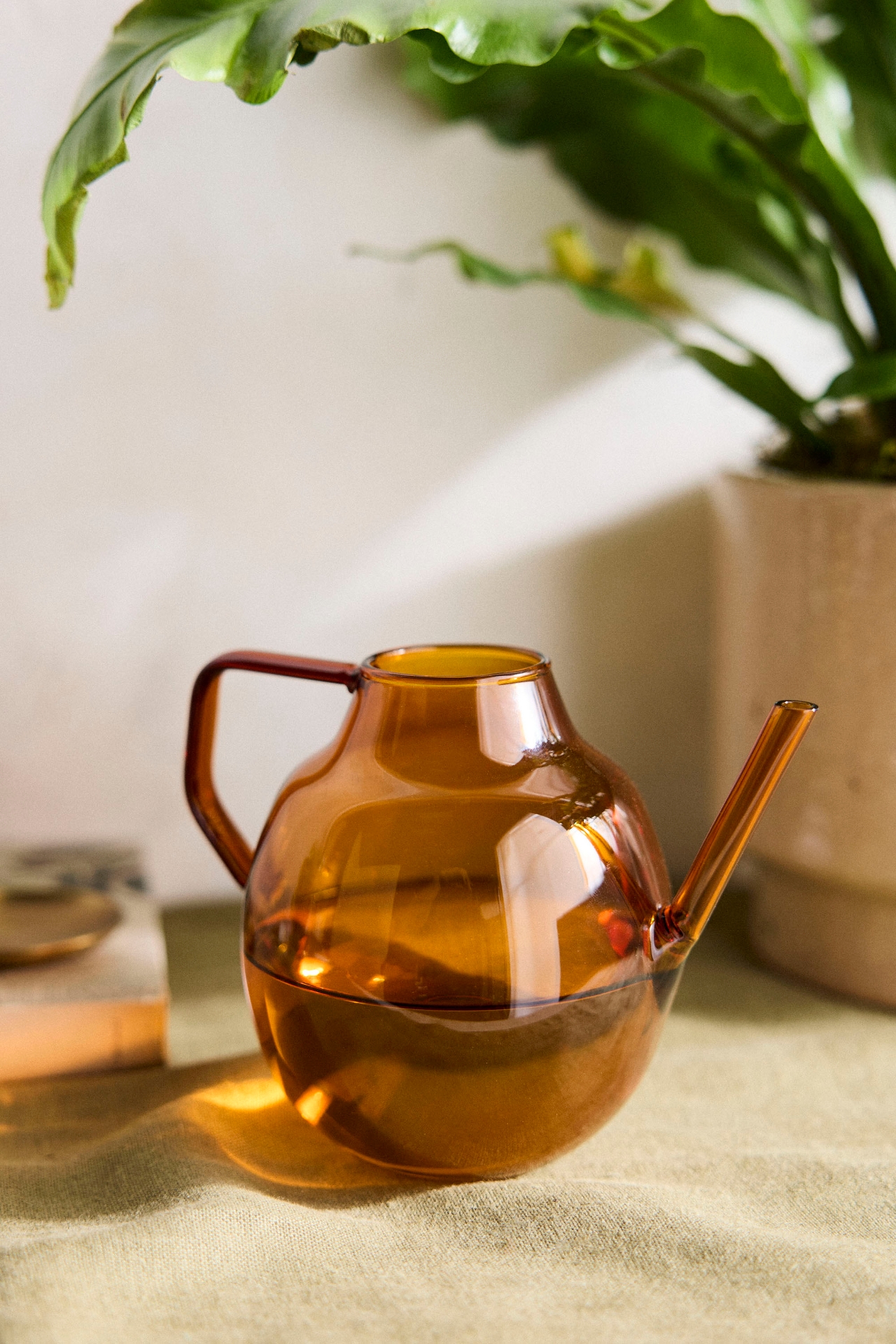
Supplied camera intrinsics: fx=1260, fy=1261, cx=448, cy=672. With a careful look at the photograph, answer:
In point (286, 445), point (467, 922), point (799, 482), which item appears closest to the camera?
point (467, 922)

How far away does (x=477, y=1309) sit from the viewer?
0.42 metres

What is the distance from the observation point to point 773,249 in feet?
2.38

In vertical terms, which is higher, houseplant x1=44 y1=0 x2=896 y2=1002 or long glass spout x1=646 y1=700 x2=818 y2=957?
houseplant x1=44 y1=0 x2=896 y2=1002

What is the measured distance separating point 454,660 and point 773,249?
0.36 m

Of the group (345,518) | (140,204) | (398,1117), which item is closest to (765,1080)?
(398,1117)

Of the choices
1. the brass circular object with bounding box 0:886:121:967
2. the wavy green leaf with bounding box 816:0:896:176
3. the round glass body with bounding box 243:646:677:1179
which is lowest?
the brass circular object with bounding box 0:886:121:967

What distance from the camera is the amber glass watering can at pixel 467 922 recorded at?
0.44 m

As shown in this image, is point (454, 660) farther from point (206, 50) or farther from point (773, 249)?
point (773, 249)

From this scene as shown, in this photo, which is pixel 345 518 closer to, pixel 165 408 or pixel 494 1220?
pixel 165 408

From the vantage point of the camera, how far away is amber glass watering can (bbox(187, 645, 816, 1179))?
0.44m

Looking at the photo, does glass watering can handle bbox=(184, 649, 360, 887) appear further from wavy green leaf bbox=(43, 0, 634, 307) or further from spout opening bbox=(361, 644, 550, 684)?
wavy green leaf bbox=(43, 0, 634, 307)

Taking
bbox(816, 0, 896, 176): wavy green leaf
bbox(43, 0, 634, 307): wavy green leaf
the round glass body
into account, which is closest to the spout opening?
the round glass body

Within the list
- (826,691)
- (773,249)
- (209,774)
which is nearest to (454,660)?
(209,774)

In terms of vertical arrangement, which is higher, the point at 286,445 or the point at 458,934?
the point at 286,445
